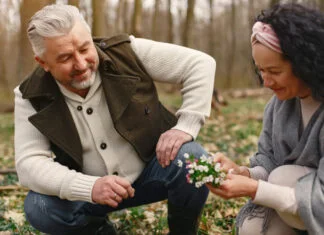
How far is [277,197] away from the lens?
6.56ft

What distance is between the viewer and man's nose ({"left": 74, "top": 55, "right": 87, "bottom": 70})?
8.59 feet

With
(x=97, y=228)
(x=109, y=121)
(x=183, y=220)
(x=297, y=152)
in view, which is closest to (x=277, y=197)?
(x=297, y=152)

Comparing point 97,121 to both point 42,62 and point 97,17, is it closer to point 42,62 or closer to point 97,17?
point 42,62

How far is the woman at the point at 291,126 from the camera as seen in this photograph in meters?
1.95

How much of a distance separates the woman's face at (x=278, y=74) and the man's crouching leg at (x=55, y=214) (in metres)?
1.43

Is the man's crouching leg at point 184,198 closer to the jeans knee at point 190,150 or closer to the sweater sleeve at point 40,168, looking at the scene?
the jeans knee at point 190,150

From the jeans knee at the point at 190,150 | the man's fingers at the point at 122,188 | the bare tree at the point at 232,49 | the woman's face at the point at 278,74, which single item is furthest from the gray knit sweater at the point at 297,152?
the bare tree at the point at 232,49

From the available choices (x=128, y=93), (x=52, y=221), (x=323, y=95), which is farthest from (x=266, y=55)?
(x=52, y=221)

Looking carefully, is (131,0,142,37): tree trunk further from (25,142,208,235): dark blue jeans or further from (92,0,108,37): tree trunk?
(25,142,208,235): dark blue jeans

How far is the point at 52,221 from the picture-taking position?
270 cm

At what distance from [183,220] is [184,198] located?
179 millimetres

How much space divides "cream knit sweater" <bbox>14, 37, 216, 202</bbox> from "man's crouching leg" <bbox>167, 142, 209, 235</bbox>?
6.6 inches

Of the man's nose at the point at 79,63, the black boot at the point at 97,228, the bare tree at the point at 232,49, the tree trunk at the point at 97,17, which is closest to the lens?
the man's nose at the point at 79,63

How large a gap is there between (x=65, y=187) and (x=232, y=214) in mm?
1431
